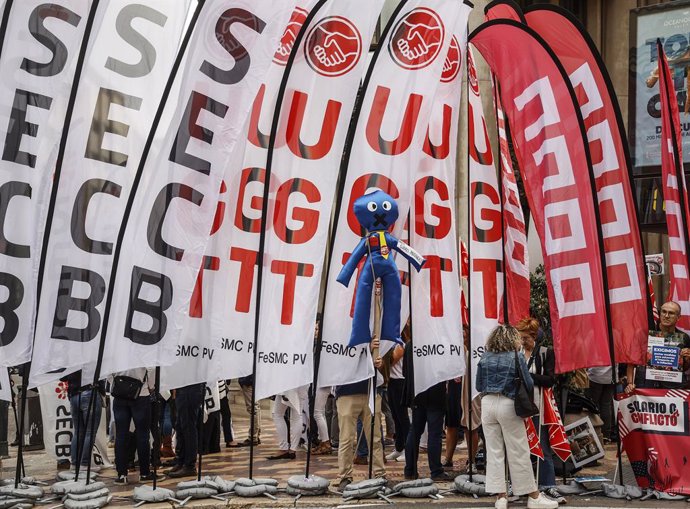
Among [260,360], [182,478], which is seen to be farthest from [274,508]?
[182,478]

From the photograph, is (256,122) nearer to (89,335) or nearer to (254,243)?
(254,243)

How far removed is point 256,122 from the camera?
36.6 feet

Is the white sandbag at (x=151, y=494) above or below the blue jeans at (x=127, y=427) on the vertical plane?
below

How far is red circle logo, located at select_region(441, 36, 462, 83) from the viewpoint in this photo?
36.4 feet

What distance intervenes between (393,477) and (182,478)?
2617 millimetres

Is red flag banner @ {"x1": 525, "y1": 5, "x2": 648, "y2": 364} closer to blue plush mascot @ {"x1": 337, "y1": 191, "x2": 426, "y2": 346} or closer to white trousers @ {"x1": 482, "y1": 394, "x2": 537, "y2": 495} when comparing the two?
white trousers @ {"x1": 482, "y1": 394, "x2": 537, "y2": 495}

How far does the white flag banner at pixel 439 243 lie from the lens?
10594mm

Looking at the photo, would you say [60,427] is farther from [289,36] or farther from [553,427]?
[553,427]

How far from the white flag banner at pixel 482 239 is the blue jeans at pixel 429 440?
0.83 m

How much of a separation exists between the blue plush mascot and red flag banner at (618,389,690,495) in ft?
9.02

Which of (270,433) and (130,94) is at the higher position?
(130,94)

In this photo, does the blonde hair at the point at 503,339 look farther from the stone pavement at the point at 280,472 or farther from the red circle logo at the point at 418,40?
the red circle logo at the point at 418,40

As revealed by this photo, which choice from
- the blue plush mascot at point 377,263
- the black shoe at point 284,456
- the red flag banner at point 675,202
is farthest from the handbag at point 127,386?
the red flag banner at point 675,202

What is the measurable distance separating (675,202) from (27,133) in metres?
7.18
